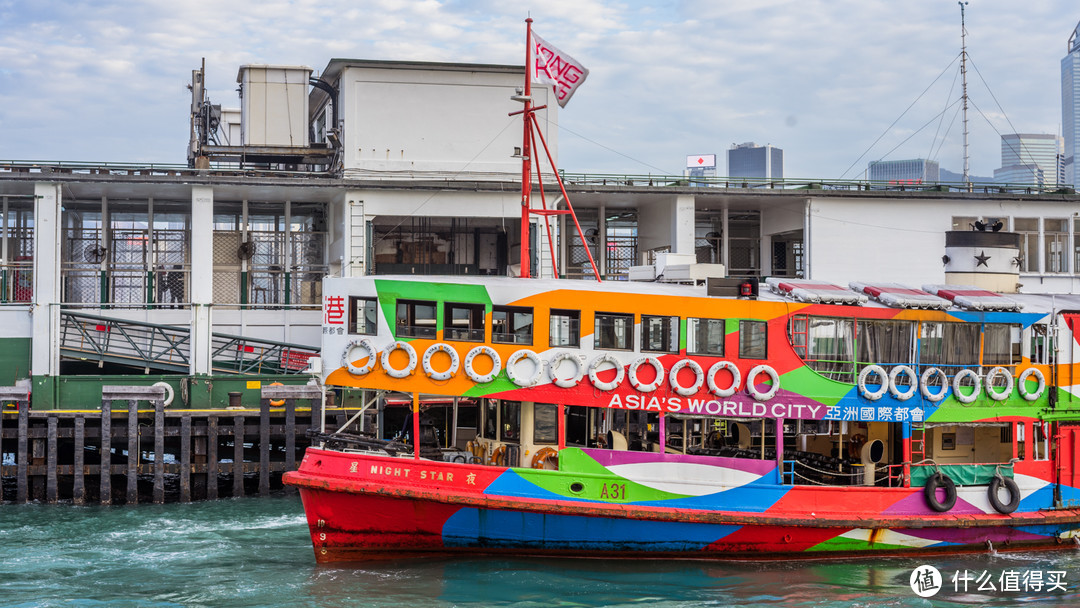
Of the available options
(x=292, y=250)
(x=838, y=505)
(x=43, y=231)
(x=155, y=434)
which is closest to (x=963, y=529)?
(x=838, y=505)

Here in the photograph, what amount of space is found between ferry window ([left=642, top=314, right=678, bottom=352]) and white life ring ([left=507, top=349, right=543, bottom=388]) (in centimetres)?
180

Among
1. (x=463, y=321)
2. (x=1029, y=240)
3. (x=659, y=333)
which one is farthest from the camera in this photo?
(x=1029, y=240)

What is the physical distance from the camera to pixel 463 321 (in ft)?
56.8

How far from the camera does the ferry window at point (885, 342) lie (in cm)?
1845

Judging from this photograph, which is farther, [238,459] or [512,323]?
[238,459]

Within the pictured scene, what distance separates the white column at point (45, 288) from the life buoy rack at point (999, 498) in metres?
20.8

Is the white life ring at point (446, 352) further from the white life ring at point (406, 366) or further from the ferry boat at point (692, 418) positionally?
the white life ring at point (406, 366)

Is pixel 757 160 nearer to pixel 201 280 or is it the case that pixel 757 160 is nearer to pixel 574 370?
pixel 201 280

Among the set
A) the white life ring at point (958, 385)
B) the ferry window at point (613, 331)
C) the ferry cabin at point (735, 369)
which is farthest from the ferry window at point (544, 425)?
the white life ring at point (958, 385)

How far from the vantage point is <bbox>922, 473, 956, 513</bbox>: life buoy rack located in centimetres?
1841

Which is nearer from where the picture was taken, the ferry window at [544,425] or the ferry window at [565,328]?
the ferry window at [565,328]

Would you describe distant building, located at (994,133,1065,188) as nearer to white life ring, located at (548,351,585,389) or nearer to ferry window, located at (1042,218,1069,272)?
ferry window, located at (1042,218,1069,272)

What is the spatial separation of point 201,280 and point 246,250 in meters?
5.99

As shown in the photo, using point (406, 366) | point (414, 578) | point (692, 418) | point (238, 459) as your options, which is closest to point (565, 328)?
point (406, 366)
